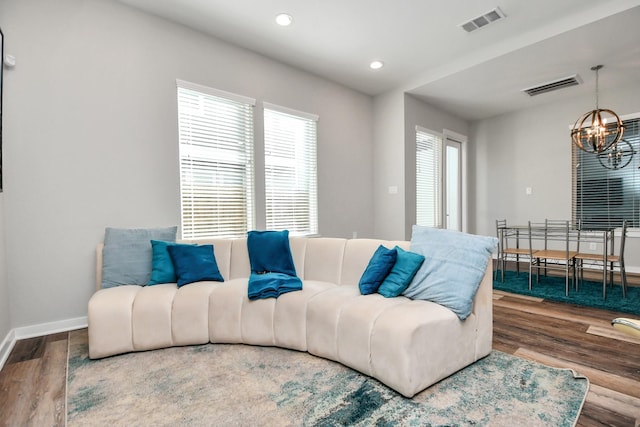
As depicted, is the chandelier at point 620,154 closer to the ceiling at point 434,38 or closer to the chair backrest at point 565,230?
the ceiling at point 434,38

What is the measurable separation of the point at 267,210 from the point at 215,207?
0.69m

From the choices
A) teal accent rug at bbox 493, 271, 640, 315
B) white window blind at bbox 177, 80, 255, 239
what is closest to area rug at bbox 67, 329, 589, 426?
white window blind at bbox 177, 80, 255, 239

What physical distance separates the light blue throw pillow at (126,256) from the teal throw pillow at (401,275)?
2010mm

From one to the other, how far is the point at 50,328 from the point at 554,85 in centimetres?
681

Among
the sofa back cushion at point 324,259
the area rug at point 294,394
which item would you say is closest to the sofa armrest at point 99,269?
the area rug at point 294,394

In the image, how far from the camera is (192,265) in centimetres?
270

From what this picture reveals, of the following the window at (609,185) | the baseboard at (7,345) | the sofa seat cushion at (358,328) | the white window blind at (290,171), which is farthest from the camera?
the window at (609,185)

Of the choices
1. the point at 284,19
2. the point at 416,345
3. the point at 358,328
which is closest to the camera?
the point at 416,345

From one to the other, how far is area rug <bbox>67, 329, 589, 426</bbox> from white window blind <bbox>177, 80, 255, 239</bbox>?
165 cm

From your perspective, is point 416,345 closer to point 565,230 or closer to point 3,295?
point 3,295

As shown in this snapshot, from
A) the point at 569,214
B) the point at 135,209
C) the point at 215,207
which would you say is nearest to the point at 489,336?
the point at 215,207

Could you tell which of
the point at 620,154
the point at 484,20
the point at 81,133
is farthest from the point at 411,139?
the point at 81,133

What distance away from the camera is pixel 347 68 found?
4441 millimetres

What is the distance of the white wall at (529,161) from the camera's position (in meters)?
5.21
